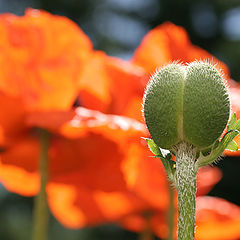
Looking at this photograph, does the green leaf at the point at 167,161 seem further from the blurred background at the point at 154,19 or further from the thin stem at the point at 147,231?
the blurred background at the point at 154,19

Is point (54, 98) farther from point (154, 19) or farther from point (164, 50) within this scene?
point (154, 19)

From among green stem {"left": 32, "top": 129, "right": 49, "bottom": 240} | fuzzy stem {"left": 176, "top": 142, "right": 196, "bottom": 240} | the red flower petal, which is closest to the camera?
fuzzy stem {"left": 176, "top": 142, "right": 196, "bottom": 240}

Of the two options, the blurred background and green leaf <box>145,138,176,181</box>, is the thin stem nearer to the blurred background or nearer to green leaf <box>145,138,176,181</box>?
green leaf <box>145,138,176,181</box>

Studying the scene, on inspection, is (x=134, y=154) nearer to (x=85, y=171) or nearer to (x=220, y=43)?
(x=85, y=171)

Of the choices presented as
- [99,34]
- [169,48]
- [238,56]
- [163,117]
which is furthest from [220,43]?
[163,117]

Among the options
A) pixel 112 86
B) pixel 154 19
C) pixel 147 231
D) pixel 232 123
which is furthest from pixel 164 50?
pixel 154 19

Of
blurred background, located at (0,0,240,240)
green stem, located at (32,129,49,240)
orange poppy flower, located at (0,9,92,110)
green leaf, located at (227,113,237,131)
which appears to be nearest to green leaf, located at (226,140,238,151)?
green leaf, located at (227,113,237,131)

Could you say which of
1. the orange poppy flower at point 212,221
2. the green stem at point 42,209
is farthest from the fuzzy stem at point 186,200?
the orange poppy flower at point 212,221

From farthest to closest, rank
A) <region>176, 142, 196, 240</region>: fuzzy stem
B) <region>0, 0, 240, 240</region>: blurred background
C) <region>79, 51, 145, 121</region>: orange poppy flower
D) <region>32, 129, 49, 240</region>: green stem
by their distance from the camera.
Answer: <region>0, 0, 240, 240</region>: blurred background → <region>79, 51, 145, 121</region>: orange poppy flower → <region>32, 129, 49, 240</region>: green stem → <region>176, 142, 196, 240</region>: fuzzy stem

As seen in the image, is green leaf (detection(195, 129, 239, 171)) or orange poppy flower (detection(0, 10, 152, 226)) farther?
orange poppy flower (detection(0, 10, 152, 226))
